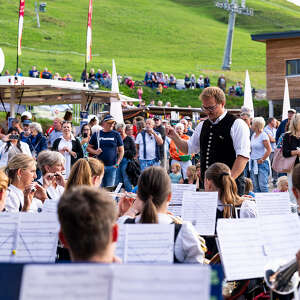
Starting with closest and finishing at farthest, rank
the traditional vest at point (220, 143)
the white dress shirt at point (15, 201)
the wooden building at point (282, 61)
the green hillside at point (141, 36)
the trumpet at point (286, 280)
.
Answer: the trumpet at point (286, 280), the white dress shirt at point (15, 201), the traditional vest at point (220, 143), the wooden building at point (282, 61), the green hillside at point (141, 36)

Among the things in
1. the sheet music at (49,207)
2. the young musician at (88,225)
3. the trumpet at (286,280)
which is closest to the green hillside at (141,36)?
the sheet music at (49,207)

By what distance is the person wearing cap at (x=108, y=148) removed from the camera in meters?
12.2

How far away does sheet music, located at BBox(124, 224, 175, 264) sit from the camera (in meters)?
3.68

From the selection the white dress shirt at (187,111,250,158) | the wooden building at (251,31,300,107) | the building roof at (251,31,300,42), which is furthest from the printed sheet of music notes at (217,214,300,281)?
the wooden building at (251,31,300,107)

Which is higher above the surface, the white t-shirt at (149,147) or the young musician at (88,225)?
the young musician at (88,225)

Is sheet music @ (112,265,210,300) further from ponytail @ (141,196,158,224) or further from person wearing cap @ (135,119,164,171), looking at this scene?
person wearing cap @ (135,119,164,171)

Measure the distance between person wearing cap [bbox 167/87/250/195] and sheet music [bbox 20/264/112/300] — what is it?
447 centimetres

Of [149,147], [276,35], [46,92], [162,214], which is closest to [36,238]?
[162,214]

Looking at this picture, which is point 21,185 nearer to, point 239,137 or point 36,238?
point 36,238

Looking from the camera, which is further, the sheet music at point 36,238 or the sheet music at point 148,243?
the sheet music at point 36,238

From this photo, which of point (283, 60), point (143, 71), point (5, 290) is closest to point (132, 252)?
point (5, 290)

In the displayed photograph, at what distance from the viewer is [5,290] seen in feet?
8.23

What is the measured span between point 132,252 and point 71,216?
3.83 ft

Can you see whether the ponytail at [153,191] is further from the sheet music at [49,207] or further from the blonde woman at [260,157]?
the blonde woman at [260,157]
